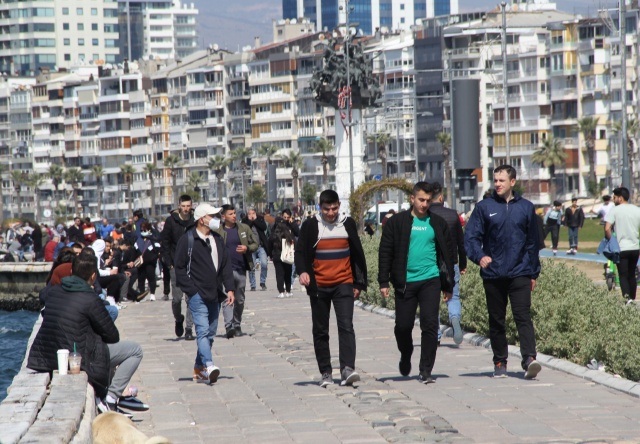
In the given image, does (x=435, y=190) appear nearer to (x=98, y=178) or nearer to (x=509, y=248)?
(x=509, y=248)

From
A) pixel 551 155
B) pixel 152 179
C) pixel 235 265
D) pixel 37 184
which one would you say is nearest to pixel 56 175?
pixel 37 184

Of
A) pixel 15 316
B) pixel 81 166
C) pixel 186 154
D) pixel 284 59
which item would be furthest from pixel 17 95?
pixel 15 316

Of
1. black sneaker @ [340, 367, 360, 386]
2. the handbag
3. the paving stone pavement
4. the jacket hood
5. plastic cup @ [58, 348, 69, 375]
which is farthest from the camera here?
the handbag

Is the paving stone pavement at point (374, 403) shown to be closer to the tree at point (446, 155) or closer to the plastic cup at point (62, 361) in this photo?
the plastic cup at point (62, 361)

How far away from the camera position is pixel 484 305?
16234 millimetres

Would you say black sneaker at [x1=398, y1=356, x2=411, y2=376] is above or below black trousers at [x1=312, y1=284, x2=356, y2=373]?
below

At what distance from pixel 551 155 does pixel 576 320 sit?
108438mm

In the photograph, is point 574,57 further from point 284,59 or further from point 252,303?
point 252,303

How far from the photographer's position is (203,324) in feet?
43.1

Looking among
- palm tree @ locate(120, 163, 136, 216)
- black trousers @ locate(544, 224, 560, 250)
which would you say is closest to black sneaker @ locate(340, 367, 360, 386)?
black trousers @ locate(544, 224, 560, 250)

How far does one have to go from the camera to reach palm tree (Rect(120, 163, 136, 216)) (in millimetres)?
169250

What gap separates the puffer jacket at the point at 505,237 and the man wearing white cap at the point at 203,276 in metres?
2.48

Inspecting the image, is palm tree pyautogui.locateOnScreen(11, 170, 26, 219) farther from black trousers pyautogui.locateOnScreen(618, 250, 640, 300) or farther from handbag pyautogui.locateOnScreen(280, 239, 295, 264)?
black trousers pyautogui.locateOnScreen(618, 250, 640, 300)

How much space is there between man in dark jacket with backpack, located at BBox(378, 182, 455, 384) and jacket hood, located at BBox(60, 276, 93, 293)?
2799 mm
